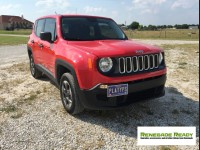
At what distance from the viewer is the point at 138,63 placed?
3945 millimetres

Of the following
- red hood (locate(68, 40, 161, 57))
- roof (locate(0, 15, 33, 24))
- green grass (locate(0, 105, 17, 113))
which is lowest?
green grass (locate(0, 105, 17, 113))

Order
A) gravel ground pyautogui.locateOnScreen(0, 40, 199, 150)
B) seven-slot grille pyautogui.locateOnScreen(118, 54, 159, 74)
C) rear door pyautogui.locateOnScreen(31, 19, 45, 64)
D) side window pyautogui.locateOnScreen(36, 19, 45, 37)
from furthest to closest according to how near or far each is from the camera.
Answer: side window pyautogui.locateOnScreen(36, 19, 45, 37), rear door pyautogui.locateOnScreen(31, 19, 45, 64), seven-slot grille pyautogui.locateOnScreen(118, 54, 159, 74), gravel ground pyautogui.locateOnScreen(0, 40, 199, 150)

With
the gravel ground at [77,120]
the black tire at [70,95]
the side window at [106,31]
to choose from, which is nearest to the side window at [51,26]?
the side window at [106,31]

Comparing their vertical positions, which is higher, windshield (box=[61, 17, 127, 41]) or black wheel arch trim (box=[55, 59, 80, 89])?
windshield (box=[61, 17, 127, 41])

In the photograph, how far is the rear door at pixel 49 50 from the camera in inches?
196

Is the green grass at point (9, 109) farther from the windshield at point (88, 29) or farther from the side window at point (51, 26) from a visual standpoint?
the windshield at point (88, 29)

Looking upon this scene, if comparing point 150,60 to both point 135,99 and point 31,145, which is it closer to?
point 135,99

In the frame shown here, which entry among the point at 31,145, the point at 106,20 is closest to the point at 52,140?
the point at 31,145

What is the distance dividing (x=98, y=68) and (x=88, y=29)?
1.65 meters

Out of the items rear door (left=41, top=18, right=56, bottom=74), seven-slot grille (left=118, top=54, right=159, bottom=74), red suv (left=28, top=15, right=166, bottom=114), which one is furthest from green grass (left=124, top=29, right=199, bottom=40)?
seven-slot grille (left=118, top=54, right=159, bottom=74)

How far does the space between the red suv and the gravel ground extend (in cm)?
37

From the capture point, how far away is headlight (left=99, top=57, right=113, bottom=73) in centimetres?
369

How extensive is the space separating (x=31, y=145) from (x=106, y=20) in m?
3.35

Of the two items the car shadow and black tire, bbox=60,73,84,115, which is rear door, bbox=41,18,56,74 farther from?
the car shadow
